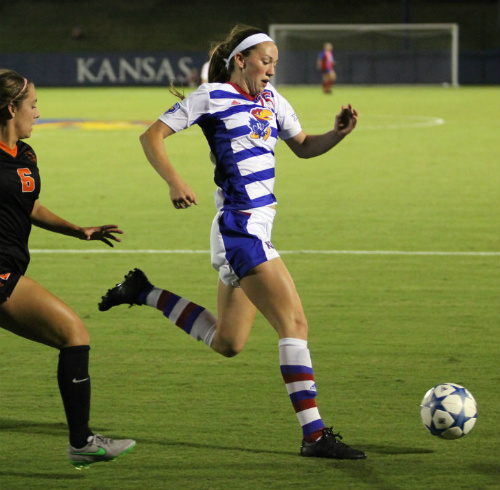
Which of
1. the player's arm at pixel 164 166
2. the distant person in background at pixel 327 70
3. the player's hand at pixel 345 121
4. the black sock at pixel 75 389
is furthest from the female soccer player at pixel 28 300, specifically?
the distant person in background at pixel 327 70

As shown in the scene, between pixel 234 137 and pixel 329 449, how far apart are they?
5.17 feet

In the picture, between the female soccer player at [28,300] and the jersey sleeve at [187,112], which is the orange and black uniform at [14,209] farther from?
the jersey sleeve at [187,112]

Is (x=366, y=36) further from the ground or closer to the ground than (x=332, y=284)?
further from the ground

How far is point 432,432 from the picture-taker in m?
5.40

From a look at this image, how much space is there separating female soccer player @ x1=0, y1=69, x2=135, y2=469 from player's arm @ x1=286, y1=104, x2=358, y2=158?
5.05 ft

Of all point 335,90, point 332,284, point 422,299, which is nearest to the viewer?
point 422,299

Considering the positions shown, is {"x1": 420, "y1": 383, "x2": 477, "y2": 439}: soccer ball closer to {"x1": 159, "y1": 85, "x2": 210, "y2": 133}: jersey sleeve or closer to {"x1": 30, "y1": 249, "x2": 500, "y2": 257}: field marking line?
{"x1": 159, "y1": 85, "x2": 210, "y2": 133}: jersey sleeve

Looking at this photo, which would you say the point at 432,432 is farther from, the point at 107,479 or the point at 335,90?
the point at 335,90

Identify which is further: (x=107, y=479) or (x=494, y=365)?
(x=494, y=365)

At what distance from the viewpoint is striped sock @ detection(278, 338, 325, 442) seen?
517 cm

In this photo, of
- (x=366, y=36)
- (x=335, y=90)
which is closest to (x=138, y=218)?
(x=335, y=90)

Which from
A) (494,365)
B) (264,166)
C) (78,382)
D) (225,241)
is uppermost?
(264,166)

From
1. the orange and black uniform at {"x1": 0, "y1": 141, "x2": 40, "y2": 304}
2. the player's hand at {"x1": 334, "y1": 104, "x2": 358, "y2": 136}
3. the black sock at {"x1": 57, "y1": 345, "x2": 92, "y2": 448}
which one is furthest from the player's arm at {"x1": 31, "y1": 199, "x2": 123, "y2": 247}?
the player's hand at {"x1": 334, "y1": 104, "x2": 358, "y2": 136}

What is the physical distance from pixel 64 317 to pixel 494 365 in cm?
307
